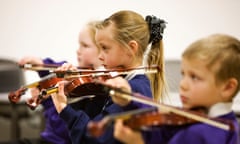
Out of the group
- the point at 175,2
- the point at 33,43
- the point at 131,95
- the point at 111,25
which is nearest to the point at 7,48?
the point at 33,43

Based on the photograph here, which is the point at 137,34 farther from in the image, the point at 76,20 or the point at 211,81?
the point at 76,20

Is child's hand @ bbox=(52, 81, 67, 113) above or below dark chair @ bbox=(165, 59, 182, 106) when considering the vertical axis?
above

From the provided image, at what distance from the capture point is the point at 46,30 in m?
2.96

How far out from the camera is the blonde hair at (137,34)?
1.35 metres

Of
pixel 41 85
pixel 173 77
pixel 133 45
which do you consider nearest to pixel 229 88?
pixel 133 45

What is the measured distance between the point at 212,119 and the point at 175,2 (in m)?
1.87

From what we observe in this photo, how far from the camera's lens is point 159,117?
92cm

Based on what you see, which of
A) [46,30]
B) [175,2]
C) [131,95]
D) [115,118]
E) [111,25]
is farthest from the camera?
[46,30]

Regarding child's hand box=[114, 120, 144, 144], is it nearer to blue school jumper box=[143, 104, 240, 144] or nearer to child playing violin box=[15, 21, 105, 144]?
blue school jumper box=[143, 104, 240, 144]

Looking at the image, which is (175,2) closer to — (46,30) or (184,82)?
(46,30)

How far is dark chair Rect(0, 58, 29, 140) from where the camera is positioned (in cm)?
274

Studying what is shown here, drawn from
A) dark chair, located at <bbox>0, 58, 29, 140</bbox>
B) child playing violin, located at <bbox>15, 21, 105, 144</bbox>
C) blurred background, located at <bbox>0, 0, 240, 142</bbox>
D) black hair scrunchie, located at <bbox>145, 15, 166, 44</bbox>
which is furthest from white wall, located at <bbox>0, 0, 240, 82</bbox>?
black hair scrunchie, located at <bbox>145, 15, 166, 44</bbox>

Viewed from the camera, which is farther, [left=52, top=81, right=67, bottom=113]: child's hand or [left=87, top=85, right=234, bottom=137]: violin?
[left=52, top=81, right=67, bottom=113]: child's hand

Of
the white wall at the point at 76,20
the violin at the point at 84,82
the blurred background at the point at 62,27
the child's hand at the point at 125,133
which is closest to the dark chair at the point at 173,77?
the blurred background at the point at 62,27
